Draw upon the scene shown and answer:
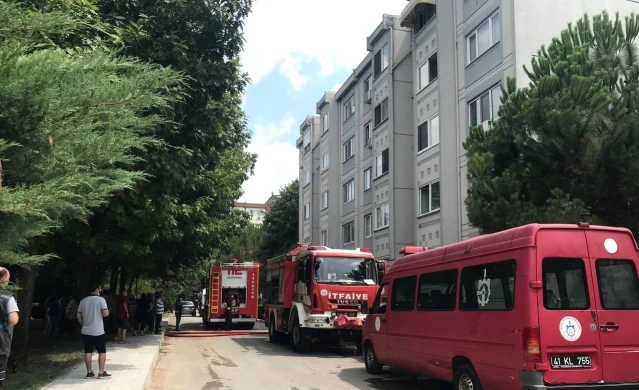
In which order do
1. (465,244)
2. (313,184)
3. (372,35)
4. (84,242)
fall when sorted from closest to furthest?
(465,244) < (84,242) < (372,35) < (313,184)

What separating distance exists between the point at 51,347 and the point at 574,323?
15090 millimetres

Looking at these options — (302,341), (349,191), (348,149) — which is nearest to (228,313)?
(349,191)

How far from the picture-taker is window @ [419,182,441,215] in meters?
23.3

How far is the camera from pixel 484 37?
2012 cm

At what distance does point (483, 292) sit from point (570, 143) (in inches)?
175

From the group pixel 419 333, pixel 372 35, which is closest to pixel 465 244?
pixel 419 333

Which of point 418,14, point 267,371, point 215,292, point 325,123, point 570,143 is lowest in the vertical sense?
point 267,371

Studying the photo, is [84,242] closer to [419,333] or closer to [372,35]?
[419,333]

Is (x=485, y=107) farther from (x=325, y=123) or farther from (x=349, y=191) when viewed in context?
(x=325, y=123)

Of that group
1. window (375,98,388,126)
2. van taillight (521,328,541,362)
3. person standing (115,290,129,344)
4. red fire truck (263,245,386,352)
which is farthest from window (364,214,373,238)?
van taillight (521,328,541,362)

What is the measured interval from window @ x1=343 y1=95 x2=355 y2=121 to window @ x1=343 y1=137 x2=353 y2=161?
1585mm

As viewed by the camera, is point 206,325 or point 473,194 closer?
point 473,194

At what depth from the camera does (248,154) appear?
31.6m

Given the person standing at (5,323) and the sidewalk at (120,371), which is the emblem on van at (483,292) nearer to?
the sidewalk at (120,371)
